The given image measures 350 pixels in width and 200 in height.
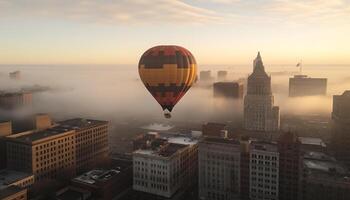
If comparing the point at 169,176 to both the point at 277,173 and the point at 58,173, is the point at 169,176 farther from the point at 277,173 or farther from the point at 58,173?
the point at 58,173

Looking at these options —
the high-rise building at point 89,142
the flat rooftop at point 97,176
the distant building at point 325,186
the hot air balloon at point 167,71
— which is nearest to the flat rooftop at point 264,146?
the distant building at point 325,186

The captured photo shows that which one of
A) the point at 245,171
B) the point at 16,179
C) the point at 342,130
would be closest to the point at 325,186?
the point at 245,171

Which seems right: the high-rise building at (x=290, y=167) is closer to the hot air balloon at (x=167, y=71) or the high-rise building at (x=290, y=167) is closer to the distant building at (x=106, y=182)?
the hot air balloon at (x=167, y=71)

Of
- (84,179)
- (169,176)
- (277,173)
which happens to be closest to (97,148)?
(84,179)

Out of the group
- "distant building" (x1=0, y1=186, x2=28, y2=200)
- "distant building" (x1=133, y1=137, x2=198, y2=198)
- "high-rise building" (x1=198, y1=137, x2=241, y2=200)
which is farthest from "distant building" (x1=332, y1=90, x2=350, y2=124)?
"distant building" (x1=0, y1=186, x2=28, y2=200)

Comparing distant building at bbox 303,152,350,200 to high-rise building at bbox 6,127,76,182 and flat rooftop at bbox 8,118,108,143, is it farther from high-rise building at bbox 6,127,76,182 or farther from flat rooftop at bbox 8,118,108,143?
flat rooftop at bbox 8,118,108,143
